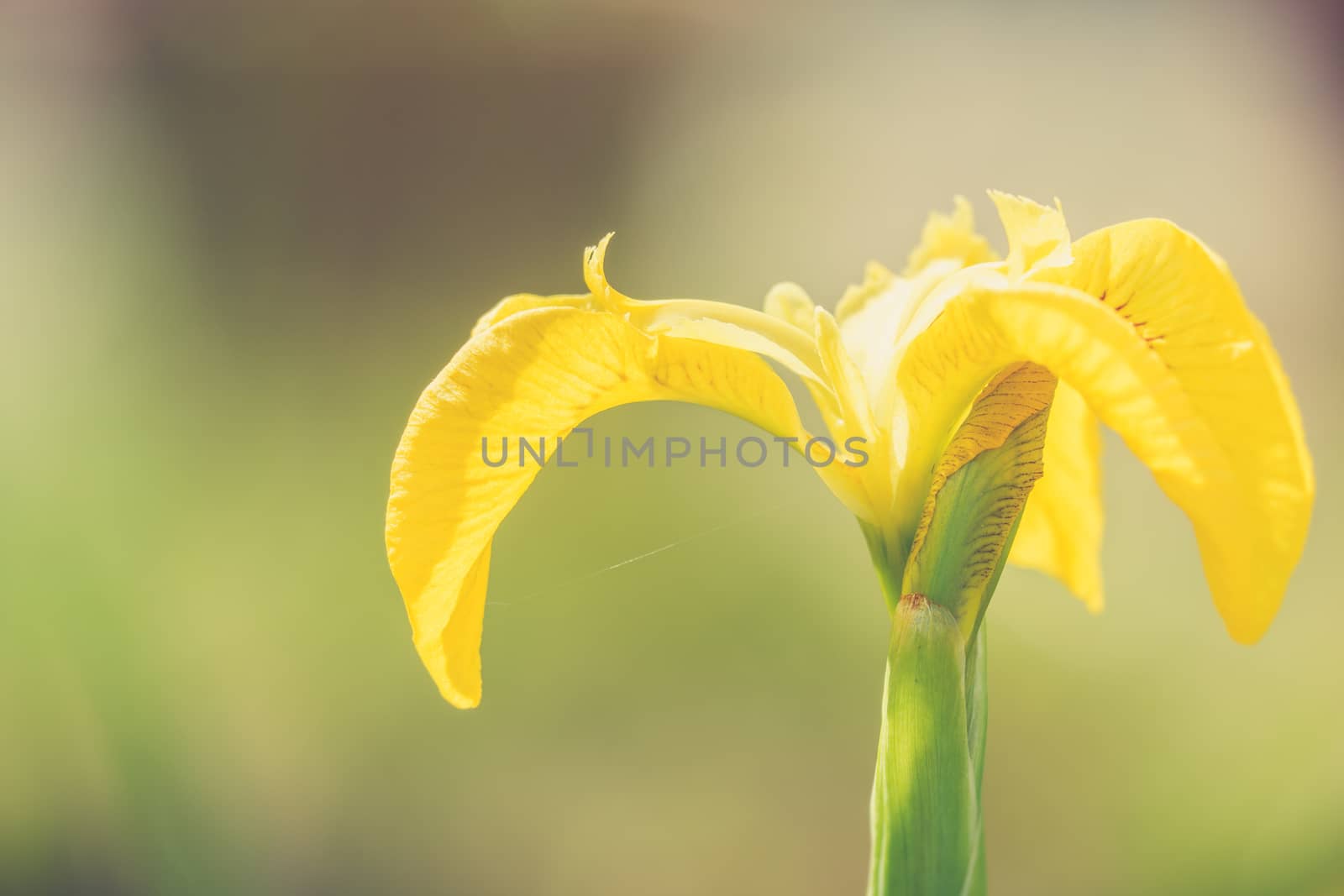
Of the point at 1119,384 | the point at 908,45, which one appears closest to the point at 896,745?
the point at 1119,384

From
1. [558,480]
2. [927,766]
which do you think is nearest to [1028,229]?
[927,766]

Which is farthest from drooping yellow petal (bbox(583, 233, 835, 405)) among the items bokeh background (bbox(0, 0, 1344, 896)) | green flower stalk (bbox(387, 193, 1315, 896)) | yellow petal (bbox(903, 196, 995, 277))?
bokeh background (bbox(0, 0, 1344, 896))

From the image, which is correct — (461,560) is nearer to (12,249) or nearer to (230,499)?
(230,499)

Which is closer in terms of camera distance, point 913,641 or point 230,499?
point 913,641

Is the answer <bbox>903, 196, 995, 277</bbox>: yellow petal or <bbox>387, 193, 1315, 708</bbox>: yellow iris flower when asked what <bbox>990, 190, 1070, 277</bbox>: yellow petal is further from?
<bbox>903, 196, 995, 277</bbox>: yellow petal

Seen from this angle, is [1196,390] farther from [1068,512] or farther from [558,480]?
[558,480]

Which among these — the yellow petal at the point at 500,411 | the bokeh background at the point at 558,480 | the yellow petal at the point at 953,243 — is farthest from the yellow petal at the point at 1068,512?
the bokeh background at the point at 558,480

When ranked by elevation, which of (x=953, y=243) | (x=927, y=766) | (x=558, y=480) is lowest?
(x=927, y=766)
